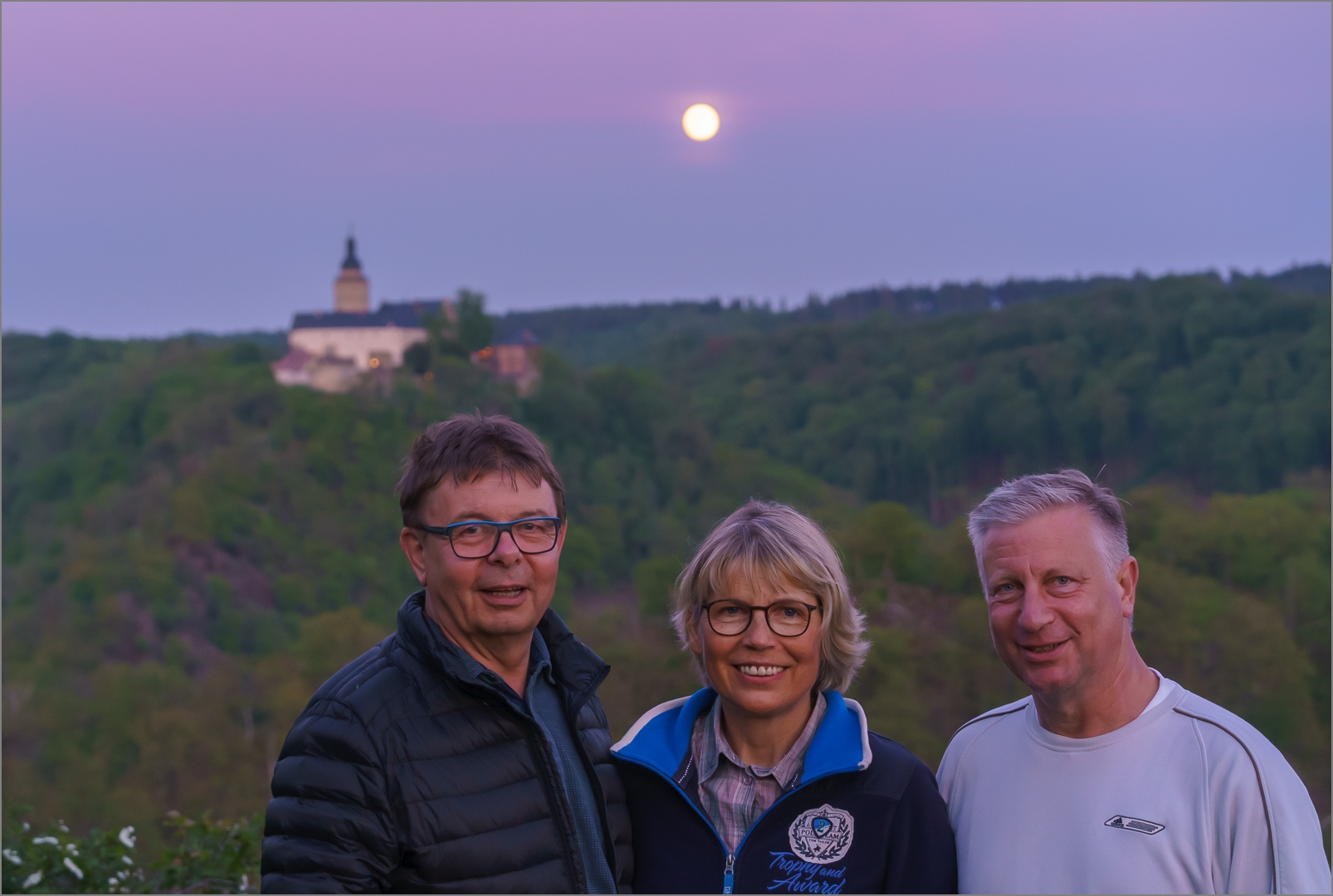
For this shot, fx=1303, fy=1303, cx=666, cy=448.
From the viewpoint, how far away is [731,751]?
2699 mm

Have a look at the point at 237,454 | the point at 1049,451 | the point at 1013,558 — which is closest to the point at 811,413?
the point at 1049,451

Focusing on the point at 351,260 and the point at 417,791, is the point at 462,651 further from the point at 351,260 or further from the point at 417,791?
the point at 351,260

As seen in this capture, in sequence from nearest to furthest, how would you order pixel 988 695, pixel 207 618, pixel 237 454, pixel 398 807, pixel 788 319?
pixel 398 807 → pixel 988 695 → pixel 207 618 → pixel 237 454 → pixel 788 319

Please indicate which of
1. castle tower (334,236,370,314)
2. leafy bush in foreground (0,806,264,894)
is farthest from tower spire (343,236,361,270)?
leafy bush in foreground (0,806,264,894)

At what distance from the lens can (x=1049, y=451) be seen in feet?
224

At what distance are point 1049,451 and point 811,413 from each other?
43.0 feet

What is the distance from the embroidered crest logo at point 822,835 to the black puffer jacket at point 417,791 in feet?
1.22

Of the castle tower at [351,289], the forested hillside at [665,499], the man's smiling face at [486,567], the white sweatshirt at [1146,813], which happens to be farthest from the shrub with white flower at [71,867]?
the castle tower at [351,289]

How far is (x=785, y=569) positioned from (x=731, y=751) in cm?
41

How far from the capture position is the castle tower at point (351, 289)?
95875 millimetres

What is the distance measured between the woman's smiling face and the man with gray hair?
1.33 ft

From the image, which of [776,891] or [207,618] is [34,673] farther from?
[776,891]

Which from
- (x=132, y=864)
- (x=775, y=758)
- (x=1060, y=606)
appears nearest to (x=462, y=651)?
(x=775, y=758)

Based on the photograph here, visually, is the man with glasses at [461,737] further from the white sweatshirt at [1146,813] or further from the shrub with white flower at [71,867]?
the shrub with white flower at [71,867]
